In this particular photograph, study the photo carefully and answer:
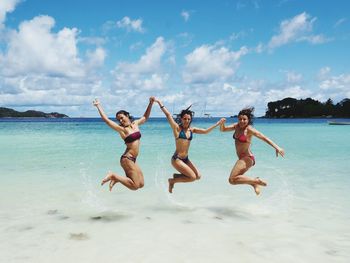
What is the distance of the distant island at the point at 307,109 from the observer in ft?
484

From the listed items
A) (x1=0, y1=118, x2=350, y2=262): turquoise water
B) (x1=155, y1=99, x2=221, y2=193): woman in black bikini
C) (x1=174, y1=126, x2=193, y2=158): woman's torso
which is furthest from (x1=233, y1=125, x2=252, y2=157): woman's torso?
(x1=0, y1=118, x2=350, y2=262): turquoise water

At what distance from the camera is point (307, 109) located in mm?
167375

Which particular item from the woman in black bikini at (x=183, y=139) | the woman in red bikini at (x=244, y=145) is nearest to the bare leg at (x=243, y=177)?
the woman in red bikini at (x=244, y=145)

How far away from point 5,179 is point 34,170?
5.88 feet

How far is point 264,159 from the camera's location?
60.7 ft

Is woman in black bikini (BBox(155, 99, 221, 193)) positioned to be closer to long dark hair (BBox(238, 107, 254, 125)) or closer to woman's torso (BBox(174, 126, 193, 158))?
woman's torso (BBox(174, 126, 193, 158))

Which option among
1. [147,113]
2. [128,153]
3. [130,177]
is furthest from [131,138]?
[147,113]

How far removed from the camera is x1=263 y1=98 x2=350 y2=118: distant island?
147375 millimetres

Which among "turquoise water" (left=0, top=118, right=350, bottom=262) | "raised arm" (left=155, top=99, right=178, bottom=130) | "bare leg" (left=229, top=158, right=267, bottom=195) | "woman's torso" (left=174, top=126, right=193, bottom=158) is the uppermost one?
"raised arm" (left=155, top=99, right=178, bottom=130)

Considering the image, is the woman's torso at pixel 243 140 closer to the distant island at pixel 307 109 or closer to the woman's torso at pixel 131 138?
the woman's torso at pixel 131 138

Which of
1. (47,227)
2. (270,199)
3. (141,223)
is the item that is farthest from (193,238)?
(270,199)

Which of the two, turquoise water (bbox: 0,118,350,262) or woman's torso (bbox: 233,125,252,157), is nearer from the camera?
turquoise water (bbox: 0,118,350,262)

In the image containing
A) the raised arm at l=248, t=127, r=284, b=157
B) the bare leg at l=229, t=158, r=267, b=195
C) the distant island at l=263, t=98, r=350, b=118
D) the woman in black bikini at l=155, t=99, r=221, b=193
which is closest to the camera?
the raised arm at l=248, t=127, r=284, b=157

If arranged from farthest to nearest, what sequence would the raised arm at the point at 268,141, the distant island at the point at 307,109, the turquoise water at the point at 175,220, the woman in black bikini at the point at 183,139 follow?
the distant island at the point at 307,109 → the woman in black bikini at the point at 183,139 → the raised arm at the point at 268,141 → the turquoise water at the point at 175,220
